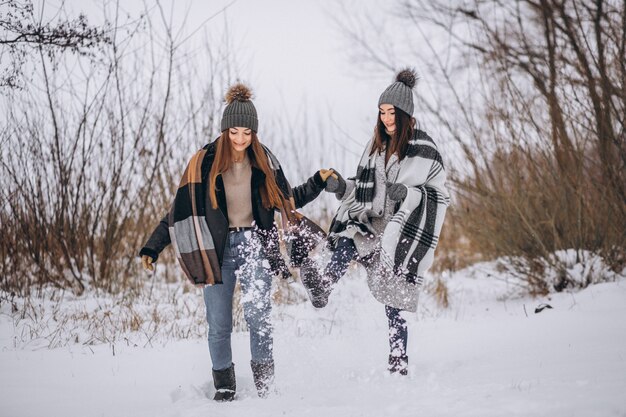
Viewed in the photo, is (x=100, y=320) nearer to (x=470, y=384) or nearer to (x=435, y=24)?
(x=470, y=384)

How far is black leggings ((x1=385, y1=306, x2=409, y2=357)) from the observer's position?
2.90 m

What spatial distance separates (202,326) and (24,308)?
4.69 ft

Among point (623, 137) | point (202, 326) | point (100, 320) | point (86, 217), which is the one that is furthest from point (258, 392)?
point (623, 137)

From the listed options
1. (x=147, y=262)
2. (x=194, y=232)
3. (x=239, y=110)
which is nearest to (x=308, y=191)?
(x=239, y=110)

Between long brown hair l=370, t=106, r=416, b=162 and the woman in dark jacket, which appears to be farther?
long brown hair l=370, t=106, r=416, b=162

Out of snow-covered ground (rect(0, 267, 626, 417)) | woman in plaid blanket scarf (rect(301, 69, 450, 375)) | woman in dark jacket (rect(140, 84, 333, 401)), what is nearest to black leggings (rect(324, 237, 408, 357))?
woman in plaid blanket scarf (rect(301, 69, 450, 375))

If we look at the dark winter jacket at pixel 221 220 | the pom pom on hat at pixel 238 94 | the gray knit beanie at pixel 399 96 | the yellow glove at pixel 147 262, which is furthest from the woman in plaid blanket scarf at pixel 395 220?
the yellow glove at pixel 147 262

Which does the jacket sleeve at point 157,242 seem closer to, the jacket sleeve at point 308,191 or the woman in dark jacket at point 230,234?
the woman in dark jacket at point 230,234

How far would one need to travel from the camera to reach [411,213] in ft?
9.27

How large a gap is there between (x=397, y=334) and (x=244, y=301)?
894 millimetres

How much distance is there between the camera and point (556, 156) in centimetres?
479

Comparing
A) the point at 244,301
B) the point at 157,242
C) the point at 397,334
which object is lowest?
the point at 397,334

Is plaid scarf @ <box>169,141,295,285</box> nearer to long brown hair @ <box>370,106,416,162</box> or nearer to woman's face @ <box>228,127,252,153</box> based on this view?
woman's face @ <box>228,127,252,153</box>

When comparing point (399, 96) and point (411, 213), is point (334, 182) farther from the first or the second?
point (399, 96)
